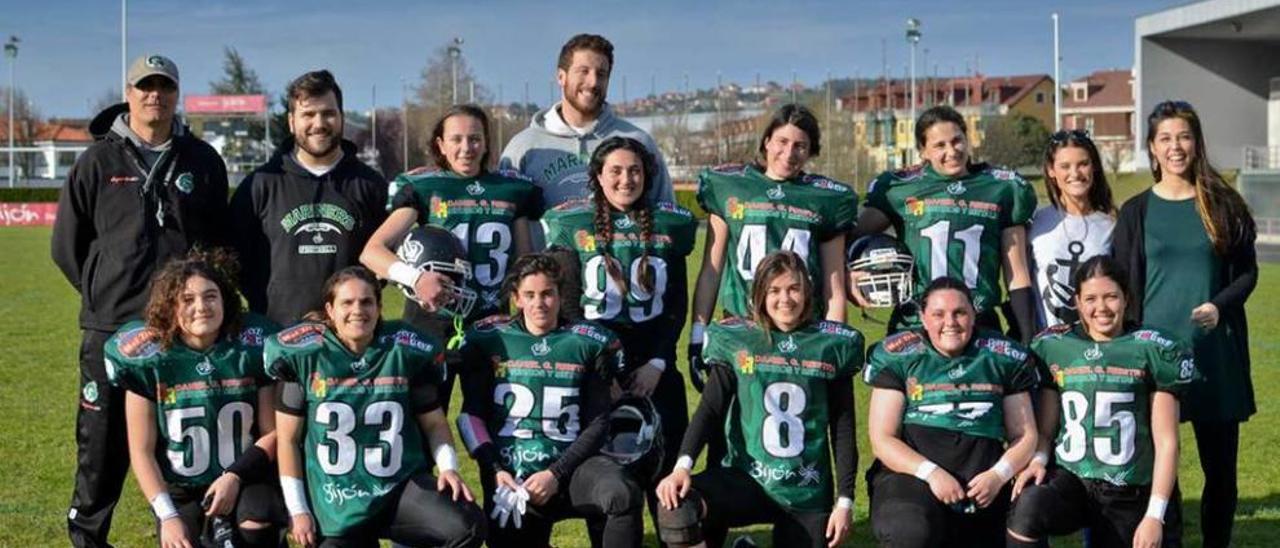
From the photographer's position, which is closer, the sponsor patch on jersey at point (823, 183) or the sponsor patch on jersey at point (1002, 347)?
the sponsor patch on jersey at point (1002, 347)

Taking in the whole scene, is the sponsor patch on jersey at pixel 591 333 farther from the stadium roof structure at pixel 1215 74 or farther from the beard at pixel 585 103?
the stadium roof structure at pixel 1215 74

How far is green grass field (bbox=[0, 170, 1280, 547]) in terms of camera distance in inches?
247

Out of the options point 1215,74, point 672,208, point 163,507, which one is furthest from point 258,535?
point 1215,74

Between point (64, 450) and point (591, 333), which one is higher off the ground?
point (591, 333)

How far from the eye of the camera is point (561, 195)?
5723 mm

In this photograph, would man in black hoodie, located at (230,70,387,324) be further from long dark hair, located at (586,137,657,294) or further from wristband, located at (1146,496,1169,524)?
wristband, located at (1146,496,1169,524)

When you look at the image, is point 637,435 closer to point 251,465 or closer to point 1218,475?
point 251,465

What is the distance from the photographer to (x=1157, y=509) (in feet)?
A: 15.6

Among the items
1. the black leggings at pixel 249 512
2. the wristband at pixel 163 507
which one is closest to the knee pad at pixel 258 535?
→ the black leggings at pixel 249 512

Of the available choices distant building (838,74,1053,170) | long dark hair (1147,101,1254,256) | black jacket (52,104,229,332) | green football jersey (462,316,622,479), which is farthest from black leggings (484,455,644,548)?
distant building (838,74,1053,170)

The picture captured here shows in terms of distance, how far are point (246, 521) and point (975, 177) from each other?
9.45 feet

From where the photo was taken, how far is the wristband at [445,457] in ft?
15.9

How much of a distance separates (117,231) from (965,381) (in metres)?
3.02

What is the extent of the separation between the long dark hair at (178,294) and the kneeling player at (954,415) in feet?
7.14
